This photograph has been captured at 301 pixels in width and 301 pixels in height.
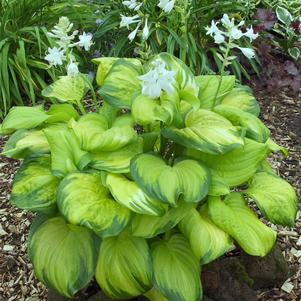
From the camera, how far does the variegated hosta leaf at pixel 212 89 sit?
2.32 m

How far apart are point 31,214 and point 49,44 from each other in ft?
4.92

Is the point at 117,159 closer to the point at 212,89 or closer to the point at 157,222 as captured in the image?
the point at 157,222

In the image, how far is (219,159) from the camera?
2.07m

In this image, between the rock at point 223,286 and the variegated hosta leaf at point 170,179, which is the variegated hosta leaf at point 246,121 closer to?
the variegated hosta leaf at point 170,179

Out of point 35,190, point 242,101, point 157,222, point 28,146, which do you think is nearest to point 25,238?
point 28,146

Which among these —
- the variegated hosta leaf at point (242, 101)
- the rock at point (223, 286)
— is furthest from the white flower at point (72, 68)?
the rock at point (223, 286)

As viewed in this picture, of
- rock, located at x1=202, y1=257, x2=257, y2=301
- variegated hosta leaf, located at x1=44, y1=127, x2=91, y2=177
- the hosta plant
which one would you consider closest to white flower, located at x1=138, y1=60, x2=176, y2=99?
the hosta plant

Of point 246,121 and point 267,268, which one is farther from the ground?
point 246,121

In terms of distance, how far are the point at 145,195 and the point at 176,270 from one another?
1.07 feet

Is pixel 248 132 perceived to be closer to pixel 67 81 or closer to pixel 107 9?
pixel 67 81

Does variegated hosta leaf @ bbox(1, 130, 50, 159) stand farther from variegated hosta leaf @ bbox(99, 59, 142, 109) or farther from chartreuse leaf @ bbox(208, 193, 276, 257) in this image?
chartreuse leaf @ bbox(208, 193, 276, 257)

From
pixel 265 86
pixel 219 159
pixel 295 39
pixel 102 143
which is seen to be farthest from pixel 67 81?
pixel 295 39

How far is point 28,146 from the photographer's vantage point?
7.00 ft

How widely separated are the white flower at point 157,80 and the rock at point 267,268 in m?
0.88
